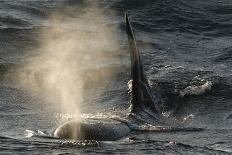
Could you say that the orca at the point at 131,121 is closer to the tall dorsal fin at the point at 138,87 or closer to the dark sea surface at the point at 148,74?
the tall dorsal fin at the point at 138,87

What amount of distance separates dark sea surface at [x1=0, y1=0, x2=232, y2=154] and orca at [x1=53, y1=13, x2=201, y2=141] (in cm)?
23

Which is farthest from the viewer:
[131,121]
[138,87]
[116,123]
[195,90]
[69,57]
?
[69,57]

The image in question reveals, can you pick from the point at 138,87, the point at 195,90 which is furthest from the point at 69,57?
the point at 138,87

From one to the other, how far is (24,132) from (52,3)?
13.4 metres

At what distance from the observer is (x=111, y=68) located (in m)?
18.3

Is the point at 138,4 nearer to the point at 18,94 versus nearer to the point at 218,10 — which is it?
the point at 218,10

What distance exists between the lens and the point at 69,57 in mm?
19500

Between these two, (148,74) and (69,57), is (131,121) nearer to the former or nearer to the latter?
(148,74)

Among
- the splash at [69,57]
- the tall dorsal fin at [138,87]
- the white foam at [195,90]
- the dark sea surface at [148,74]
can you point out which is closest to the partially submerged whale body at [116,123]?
the tall dorsal fin at [138,87]

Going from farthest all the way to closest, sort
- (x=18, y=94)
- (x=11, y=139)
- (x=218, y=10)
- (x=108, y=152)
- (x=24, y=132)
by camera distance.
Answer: (x=218, y=10), (x=18, y=94), (x=24, y=132), (x=11, y=139), (x=108, y=152)

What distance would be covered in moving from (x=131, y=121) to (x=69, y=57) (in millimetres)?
6845

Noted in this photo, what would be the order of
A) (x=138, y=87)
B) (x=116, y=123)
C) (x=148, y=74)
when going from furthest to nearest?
(x=148, y=74)
(x=138, y=87)
(x=116, y=123)

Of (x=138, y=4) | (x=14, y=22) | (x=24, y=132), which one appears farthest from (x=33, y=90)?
(x=138, y=4)

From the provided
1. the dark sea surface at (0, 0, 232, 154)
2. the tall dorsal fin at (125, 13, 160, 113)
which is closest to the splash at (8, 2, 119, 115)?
the dark sea surface at (0, 0, 232, 154)
